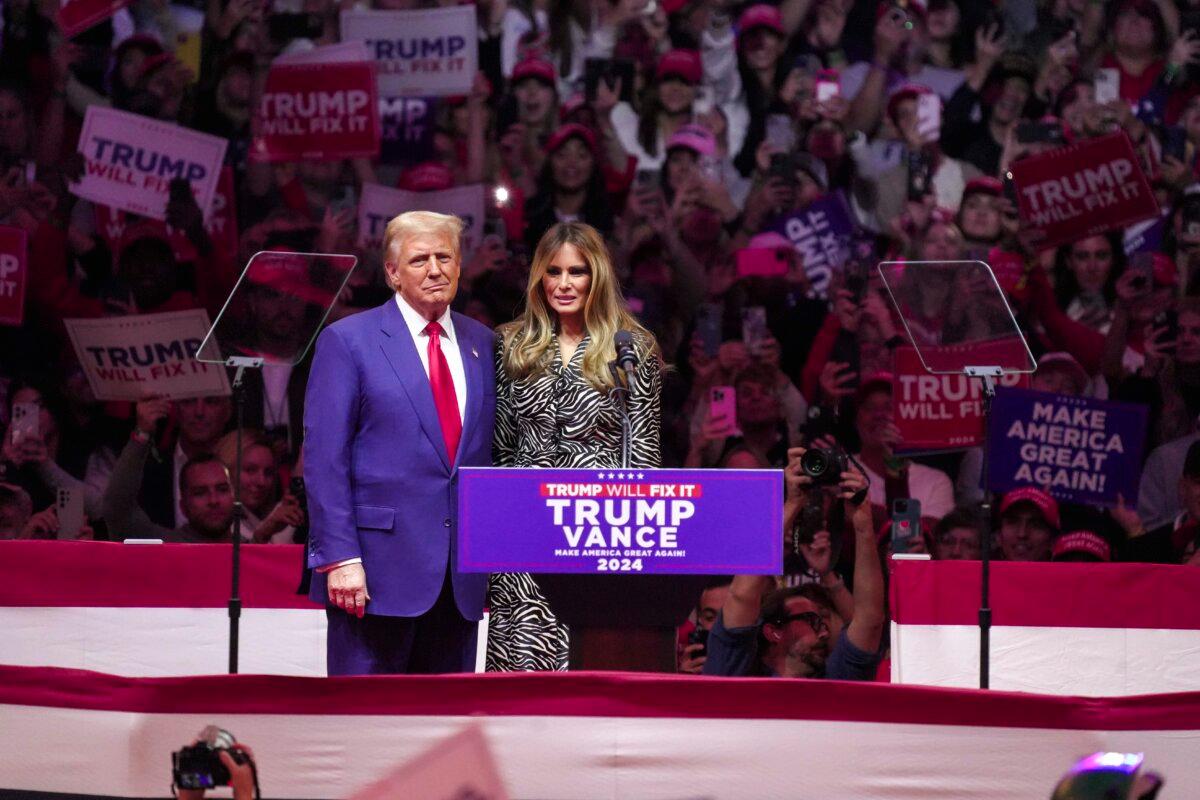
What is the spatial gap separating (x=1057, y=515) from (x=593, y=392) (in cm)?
Answer: 309

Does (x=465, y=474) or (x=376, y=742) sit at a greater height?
(x=465, y=474)

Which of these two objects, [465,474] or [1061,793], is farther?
[465,474]

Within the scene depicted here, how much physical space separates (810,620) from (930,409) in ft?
5.96

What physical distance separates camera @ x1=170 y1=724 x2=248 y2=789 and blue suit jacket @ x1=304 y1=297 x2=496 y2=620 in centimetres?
54

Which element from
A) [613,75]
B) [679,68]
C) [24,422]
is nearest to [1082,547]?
[679,68]

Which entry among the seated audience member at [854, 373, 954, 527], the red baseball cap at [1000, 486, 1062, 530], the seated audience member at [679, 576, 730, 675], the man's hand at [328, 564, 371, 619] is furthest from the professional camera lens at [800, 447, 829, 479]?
the seated audience member at [854, 373, 954, 527]

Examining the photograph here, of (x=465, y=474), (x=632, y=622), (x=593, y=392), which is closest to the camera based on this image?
(x=465, y=474)

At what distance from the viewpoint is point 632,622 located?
2.73 m

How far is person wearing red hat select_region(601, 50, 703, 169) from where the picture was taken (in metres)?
6.27

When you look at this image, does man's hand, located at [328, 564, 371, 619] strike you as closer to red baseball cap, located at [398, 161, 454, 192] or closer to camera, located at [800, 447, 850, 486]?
camera, located at [800, 447, 850, 486]

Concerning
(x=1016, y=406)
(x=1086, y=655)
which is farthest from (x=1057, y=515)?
(x=1086, y=655)

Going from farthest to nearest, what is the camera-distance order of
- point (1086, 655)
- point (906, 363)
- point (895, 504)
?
point (906, 363)
point (895, 504)
point (1086, 655)

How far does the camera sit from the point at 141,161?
6168 mm

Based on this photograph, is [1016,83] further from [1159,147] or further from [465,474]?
[465,474]
